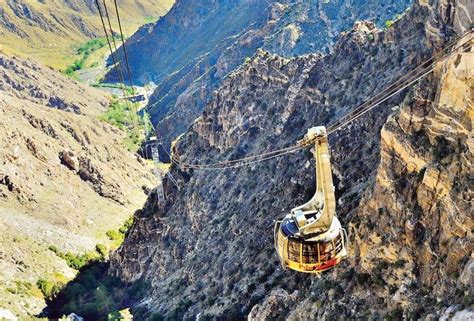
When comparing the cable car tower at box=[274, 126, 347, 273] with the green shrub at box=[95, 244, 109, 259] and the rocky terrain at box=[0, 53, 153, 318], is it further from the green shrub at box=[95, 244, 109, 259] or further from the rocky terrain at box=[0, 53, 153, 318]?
the green shrub at box=[95, 244, 109, 259]

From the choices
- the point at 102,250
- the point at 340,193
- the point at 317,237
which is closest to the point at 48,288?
the point at 102,250

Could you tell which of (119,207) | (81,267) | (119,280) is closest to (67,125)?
(119,207)

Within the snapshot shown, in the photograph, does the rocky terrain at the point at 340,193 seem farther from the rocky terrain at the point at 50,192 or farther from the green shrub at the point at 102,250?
the green shrub at the point at 102,250

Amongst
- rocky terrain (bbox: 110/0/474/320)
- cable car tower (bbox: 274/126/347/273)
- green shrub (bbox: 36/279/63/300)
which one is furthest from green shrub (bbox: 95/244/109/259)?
cable car tower (bbox: 274/126/347/273)

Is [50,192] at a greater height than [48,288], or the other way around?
[50,192]

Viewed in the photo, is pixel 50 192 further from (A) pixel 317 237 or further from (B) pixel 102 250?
(A) pixel 317 237

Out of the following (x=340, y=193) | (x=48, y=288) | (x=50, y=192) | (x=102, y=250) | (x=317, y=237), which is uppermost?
A: (x=317, y=237)

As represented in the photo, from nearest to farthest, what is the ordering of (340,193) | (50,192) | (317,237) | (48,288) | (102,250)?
(317,237) < (340,193) < (48,288) < (102,250) < (50,192)
